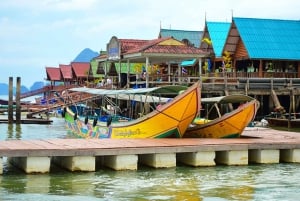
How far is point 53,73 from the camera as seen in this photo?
75.1 m

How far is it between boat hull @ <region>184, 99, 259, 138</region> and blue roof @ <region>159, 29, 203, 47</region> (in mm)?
29054

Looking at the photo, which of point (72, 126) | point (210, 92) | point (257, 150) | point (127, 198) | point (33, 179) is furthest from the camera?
point (210, 92)

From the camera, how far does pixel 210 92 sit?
1329 inches

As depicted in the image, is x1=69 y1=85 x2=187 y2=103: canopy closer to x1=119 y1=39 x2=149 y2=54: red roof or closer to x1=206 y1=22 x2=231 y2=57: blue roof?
x1=119 y1=39 x2=149 y2=54: red roof

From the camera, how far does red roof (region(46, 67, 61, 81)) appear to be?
243ft

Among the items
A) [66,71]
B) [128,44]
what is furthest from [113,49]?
[66,71]

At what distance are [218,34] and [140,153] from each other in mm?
29037

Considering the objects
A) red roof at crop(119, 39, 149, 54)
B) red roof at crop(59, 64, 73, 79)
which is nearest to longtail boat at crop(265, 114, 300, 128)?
red roof at crop(119, 39, 149, 54)

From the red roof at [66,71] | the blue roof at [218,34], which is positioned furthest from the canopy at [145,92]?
the red roof at [66,71]

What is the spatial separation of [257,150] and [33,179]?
23.1 feet

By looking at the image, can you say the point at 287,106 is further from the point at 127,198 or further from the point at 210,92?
the point at 127,198

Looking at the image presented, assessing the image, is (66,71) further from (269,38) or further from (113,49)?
(113,49)

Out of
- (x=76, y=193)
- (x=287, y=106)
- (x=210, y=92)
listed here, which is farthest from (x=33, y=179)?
(x=287, y=106)

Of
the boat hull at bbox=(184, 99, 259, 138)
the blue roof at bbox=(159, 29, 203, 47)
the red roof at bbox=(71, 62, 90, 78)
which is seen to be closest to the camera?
the boat hull at bbox=(184, 99, 259, 138)
